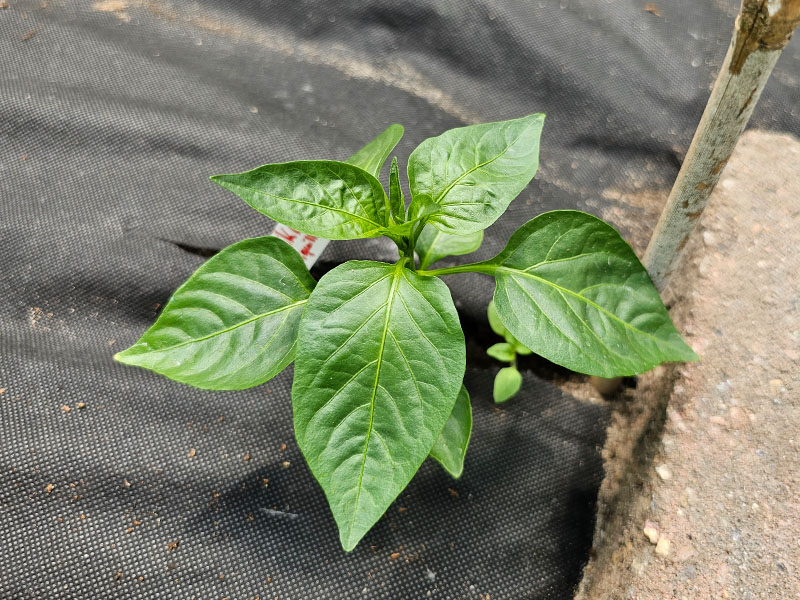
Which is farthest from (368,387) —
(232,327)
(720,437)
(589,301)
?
(720,437)

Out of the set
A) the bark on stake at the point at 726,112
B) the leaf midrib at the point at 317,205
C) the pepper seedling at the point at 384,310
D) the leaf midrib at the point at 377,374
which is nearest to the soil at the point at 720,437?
the bark on stake at the point at 726,112

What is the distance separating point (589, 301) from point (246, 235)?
0.92 metres

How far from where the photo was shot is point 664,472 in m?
1.21

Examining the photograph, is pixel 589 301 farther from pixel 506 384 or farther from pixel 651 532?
pixel 651 532

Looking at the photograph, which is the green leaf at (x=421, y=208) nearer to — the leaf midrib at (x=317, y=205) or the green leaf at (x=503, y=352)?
the leaf midrib at (x=317, y=205)

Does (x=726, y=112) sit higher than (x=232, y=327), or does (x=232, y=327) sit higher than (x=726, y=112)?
(x=726, y=112)

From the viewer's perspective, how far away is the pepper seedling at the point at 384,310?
0.86 metres

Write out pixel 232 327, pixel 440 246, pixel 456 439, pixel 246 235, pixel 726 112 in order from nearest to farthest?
pixel 726 112
pixel 232 327
pixel 456 439
pixel 440 246
pixel 246 235

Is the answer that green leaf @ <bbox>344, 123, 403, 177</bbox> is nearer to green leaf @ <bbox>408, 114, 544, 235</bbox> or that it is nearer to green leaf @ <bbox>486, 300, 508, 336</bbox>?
green leaf @ <bbox>408, 114, 544, 235</bbox>

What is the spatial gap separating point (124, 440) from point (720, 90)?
51.1 inches

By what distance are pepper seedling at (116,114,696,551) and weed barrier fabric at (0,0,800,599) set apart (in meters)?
0.44

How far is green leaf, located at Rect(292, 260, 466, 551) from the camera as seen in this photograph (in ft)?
2.79

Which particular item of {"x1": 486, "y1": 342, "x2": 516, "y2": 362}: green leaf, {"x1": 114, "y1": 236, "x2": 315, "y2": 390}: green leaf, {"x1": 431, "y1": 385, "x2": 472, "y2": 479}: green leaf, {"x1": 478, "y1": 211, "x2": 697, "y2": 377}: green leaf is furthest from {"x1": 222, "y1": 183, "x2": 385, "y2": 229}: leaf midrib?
{"x1": 486, "y1": 342, "x2": 516, "y2": 362}: green leaf

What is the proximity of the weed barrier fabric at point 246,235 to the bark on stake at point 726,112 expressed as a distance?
509 mm
